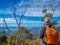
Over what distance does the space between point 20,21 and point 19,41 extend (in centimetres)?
67

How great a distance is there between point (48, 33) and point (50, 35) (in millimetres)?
74

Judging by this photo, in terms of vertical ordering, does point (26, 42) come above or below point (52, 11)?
below

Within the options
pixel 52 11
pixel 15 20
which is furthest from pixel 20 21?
pixel 52 11

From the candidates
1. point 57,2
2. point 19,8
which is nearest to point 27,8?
point 19,8

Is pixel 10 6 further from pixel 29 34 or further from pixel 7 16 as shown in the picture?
pixel 29 34

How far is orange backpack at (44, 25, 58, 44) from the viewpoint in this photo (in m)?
7.19

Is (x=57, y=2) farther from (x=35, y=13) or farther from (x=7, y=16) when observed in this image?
(x=7, y=16)

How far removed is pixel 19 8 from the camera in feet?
34.2

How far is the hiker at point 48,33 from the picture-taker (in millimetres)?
7172

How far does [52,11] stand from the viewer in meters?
10.5

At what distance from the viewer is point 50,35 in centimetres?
724

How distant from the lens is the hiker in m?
7.17

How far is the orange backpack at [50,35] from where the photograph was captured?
719 centimetres

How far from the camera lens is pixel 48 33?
23.7 ft
